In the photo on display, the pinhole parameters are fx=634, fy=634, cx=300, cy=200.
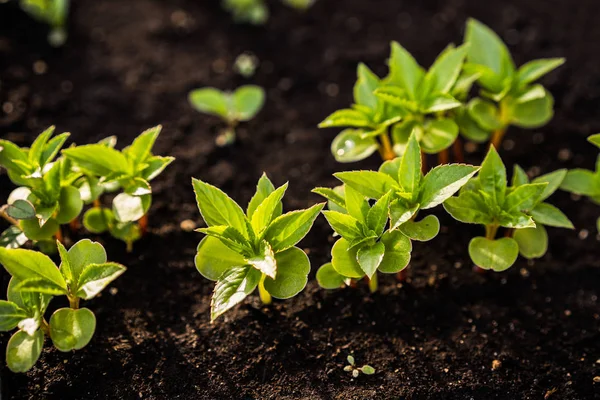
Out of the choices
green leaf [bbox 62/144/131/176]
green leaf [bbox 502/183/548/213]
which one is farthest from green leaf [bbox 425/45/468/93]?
green leaf [bbox 62/144/131/176]

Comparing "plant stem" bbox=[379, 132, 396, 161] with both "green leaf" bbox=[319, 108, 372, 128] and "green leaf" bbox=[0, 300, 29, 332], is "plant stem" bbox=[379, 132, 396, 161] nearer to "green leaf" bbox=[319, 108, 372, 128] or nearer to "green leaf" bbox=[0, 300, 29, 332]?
"green leaf" bbox=[319, 108, 372, 128]

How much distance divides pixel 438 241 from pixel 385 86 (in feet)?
2.09

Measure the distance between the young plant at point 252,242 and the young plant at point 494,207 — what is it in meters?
0.51

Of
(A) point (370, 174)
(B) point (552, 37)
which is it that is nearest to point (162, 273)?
(A) point (370, 174)

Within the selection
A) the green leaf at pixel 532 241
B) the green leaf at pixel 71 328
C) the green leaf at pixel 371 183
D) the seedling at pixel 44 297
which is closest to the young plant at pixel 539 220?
→ the green leaf at pixel 532 241

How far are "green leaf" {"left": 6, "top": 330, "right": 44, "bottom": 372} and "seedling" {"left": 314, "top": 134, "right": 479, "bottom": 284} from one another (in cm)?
93

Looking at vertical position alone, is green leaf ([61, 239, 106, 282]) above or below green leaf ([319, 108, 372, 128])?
below

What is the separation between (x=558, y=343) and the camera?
2168 mm

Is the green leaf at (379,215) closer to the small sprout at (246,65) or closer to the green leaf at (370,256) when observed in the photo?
the green leaf at (370,256)

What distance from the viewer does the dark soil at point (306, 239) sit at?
2.06m

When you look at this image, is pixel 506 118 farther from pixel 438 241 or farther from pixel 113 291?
pixel 113 291

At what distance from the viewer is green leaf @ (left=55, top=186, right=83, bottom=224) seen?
2.14m

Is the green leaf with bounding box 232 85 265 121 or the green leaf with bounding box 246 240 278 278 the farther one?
the green leaf with bounding box 232 85 265 121

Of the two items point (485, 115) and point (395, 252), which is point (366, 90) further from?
point (395, 252)
